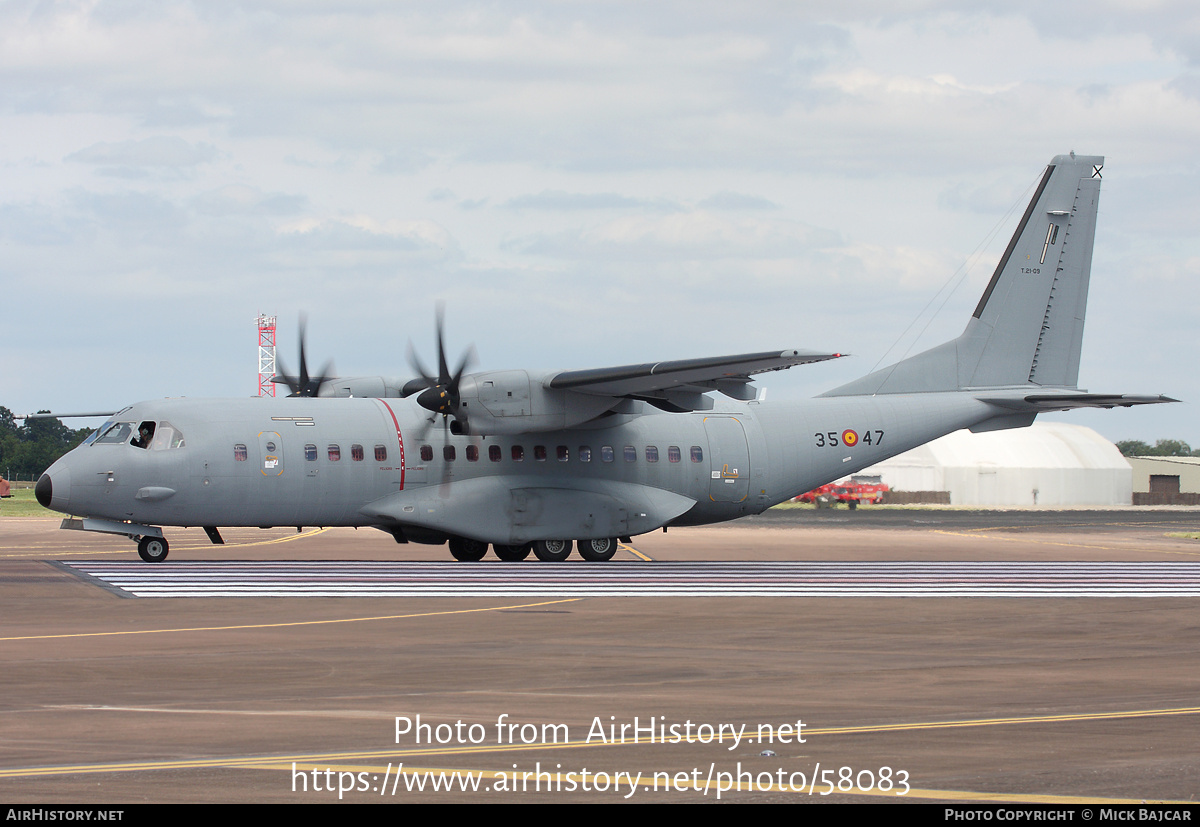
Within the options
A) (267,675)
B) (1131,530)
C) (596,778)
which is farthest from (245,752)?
(1131,530)

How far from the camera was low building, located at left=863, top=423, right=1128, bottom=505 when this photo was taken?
307 ft

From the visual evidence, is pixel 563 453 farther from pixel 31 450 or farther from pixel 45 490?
pixel 31 450

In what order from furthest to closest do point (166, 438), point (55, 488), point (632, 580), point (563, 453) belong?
point (563, 453) < point (166, 438) < point (55, 488) < point (632, 580)

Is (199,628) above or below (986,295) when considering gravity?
below

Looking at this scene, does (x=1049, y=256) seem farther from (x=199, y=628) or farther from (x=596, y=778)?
(x=596, y=778)

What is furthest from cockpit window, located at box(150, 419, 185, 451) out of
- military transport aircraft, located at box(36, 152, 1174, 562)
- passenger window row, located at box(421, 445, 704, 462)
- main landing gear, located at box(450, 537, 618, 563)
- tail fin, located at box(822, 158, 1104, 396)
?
tail fin, located at box(822, 158, 1104, 396)

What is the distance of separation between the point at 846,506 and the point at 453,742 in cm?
7964

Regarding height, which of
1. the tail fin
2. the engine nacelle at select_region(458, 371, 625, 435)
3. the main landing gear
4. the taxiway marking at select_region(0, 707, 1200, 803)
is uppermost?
the tail fin

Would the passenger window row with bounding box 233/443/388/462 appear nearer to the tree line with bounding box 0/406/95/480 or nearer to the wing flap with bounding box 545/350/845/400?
the wing flap with bounding box 545/350/845/400

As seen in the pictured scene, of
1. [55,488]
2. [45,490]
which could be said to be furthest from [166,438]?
[45,490]

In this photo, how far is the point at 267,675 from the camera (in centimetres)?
1244

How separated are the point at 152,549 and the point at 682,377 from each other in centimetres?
1167

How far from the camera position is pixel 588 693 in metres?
11.5

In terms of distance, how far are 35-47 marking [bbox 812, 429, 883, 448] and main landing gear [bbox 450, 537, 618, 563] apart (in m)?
5.81
